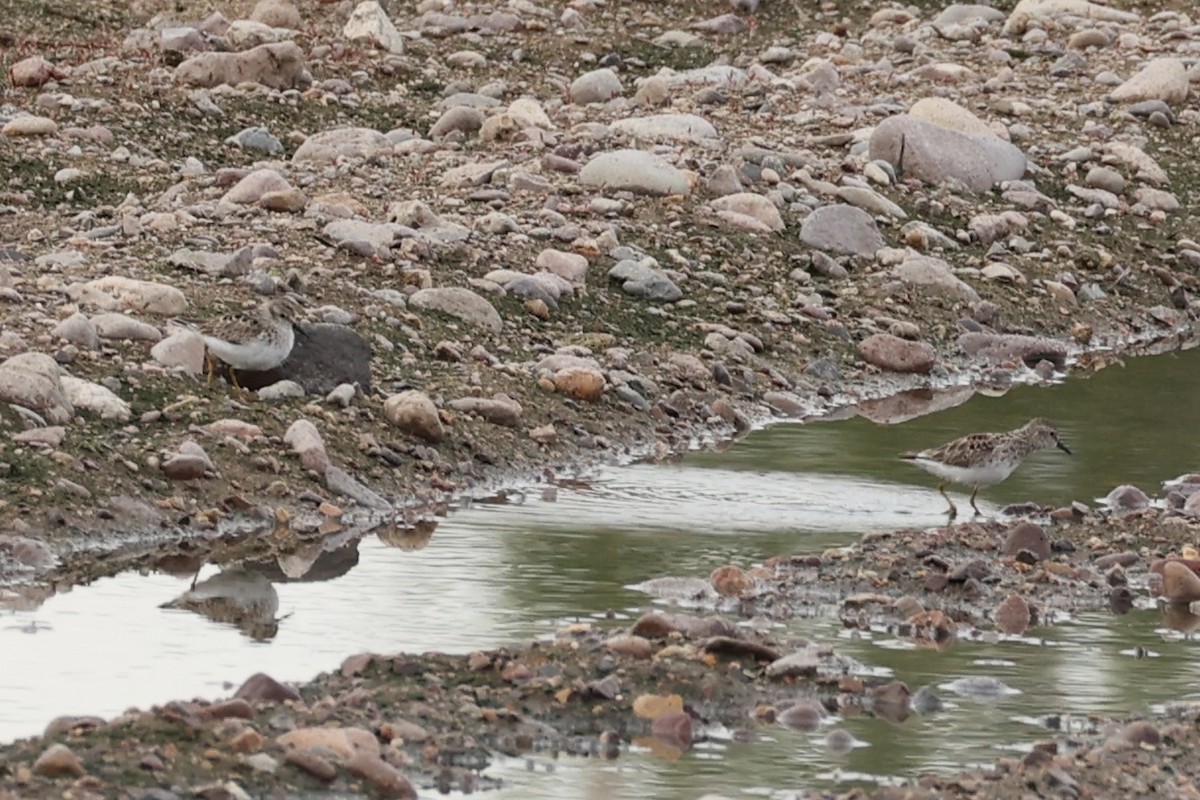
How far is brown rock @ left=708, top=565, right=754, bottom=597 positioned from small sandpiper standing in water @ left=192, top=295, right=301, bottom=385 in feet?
10.0

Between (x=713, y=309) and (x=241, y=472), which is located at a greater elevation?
(x=713, y=309)

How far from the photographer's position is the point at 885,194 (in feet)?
55.9

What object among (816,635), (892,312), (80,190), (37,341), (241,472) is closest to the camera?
(816,635)

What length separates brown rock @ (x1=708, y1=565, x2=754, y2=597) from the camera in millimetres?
9109

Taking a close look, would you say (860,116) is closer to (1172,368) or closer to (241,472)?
(1172,368)

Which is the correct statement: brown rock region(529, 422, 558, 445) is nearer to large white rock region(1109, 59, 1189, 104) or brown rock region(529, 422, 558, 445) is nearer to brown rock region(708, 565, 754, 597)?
brown rock region(708, 565, 754, 597)

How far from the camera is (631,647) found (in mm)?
7750

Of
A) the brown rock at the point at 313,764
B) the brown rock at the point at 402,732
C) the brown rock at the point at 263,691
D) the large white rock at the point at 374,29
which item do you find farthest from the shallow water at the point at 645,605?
the large white rock at the point at 374,29

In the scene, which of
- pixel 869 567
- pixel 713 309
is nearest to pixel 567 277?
pixel 713 309

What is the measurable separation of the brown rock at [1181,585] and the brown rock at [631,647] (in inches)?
102

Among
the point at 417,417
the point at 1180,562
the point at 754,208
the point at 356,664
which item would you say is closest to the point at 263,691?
the point at 356,664

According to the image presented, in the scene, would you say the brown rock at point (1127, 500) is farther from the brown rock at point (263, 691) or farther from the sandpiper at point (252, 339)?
the brown rock at point (263, 691)

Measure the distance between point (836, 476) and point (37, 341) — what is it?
390 cm

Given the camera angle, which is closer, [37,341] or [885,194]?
[37,341]
